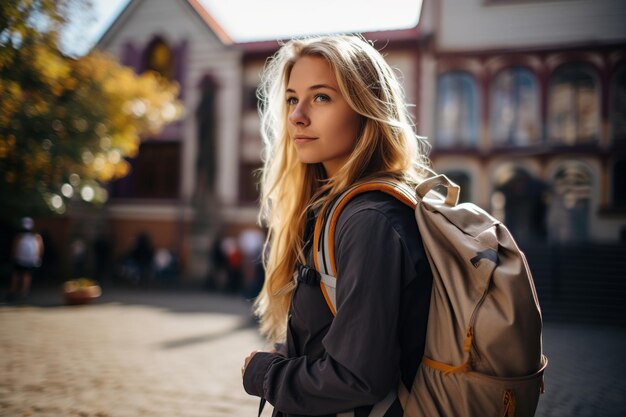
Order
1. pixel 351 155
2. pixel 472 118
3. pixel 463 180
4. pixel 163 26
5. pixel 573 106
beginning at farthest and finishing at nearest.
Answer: pixel 163 26, pixel 463 180, pixel 472 118, pixel 573 106, pixel 351 155

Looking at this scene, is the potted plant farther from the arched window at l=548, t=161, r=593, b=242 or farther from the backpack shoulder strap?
the arched window at l=548, t=161, r=593, b=242

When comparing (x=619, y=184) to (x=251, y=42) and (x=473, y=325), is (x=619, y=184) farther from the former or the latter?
(x=473, y=325)

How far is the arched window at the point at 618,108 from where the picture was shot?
1677cm

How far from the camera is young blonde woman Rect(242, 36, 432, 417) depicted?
1.21m

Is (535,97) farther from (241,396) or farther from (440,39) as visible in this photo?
(241,396)

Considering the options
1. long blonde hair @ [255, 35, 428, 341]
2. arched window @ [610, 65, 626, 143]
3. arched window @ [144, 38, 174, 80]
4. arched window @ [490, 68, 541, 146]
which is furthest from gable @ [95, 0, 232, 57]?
long blonde hair @ [255, 35, 428, 341]

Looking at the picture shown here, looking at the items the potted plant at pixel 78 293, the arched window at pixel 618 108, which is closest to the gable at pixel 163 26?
the potted plant at pixel 78 293

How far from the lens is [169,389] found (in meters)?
4.91

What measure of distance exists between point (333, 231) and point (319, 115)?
46 cm

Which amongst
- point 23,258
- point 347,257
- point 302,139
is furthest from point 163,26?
point 347,257

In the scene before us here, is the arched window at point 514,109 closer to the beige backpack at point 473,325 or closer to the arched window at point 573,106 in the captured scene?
the arched window at point 573,106

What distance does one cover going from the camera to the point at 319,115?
1.61 m

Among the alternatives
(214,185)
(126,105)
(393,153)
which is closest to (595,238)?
(214,185)

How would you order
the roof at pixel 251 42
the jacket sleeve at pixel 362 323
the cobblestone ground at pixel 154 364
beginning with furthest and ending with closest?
the roof at pixel 251 42 < the cobblestone ground at pixel 154 364 < the jacket sleeve at pixel 362 323
